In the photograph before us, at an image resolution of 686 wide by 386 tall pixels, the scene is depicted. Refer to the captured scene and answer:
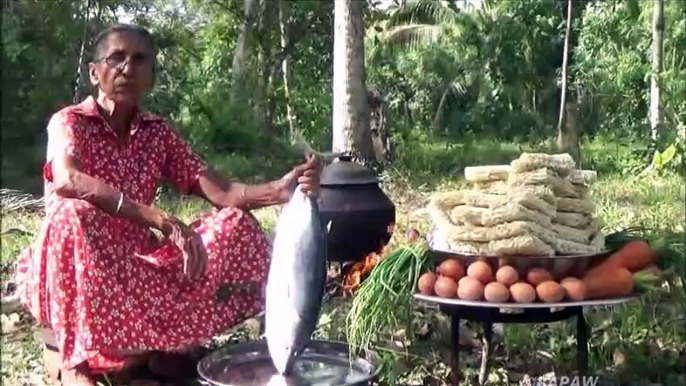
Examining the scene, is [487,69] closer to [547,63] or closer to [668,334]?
[547,63]

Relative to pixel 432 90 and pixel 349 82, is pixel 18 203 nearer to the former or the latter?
pixel 349 82

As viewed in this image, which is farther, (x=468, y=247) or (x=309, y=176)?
(x=468, y=247)

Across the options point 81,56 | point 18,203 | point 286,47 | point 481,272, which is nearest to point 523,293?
point 481,272

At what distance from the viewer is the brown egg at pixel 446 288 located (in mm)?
2639

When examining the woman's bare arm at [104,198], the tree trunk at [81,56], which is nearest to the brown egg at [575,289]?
the woman's bare arm at [104,198]

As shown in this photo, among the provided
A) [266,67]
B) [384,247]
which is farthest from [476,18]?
[384,247]

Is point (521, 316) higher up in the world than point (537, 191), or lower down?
lower down

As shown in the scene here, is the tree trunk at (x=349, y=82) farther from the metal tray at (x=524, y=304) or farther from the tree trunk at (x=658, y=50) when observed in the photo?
the metal tray at (x=524, y=304)

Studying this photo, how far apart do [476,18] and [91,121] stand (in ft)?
48.2

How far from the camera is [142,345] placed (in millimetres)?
2916

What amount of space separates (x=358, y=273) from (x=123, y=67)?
1362 mm

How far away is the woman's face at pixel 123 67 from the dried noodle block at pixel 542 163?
119 centimetres

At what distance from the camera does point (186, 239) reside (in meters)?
2.64

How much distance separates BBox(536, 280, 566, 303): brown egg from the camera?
2.54m
